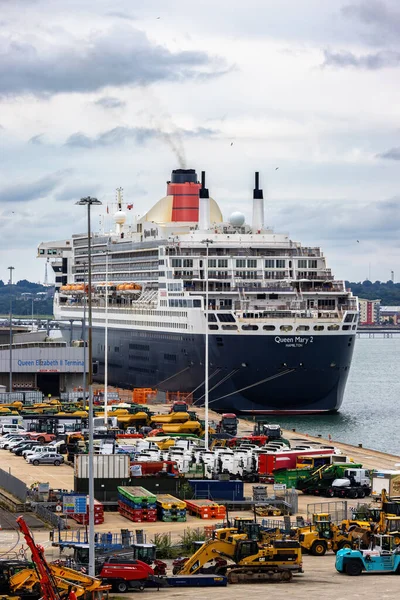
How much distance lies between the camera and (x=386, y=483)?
1988 inches

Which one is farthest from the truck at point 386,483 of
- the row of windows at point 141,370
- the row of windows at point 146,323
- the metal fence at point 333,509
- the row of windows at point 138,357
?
the row of windows at point 138,357

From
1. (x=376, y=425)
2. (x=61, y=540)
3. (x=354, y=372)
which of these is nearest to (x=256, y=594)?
(x=61, y=540)

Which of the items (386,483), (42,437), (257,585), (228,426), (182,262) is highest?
(182,262)

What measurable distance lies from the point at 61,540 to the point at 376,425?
53008 millimetres

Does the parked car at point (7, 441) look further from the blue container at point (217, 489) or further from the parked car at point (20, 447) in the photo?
the blue container at point (217, 489)

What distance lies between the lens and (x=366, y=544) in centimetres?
3634

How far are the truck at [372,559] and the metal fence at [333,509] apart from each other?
22.0 ft

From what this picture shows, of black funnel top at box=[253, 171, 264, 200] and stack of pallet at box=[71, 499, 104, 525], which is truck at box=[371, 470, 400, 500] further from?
black funnel top at box=[253, 171, 264, 200]

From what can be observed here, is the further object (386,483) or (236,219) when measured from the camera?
(236,219)

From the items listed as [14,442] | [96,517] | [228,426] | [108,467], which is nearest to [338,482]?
[108,467]

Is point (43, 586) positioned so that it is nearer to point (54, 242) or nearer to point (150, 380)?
point (150, 380)

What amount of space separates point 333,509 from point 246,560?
1345cm

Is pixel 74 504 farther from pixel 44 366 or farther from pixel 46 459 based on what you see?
pixel 44 366

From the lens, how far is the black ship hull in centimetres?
8544
